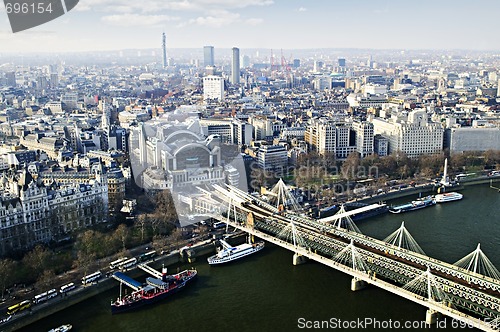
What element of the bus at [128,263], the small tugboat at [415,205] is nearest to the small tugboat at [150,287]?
the bus at [128,263]

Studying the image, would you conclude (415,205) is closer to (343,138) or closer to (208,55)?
(343,138)

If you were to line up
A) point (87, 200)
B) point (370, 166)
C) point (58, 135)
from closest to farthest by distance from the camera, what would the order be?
point (87, 200) → point (370, 166) → point (58, 135)

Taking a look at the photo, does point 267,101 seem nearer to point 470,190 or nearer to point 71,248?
point 470,190

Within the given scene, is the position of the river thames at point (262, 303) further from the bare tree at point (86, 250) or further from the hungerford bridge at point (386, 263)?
the bare tree at point (86, 250)

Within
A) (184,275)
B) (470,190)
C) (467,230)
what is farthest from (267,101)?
(184,275)

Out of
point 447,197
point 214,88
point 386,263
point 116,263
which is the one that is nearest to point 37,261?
point 116,263

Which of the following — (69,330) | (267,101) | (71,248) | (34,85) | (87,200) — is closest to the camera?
(69,330)
